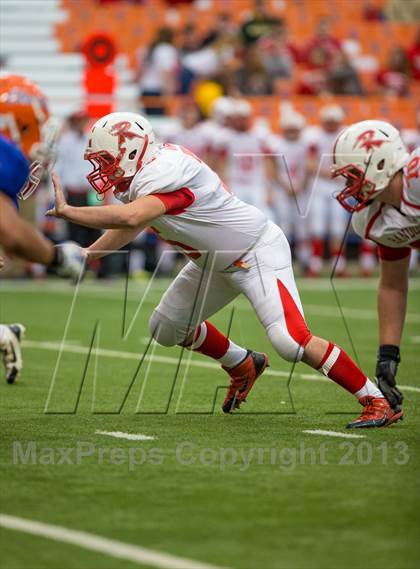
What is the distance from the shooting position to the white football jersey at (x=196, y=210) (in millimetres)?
5004

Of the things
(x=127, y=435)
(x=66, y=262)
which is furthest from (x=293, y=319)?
(x=66, y=262)

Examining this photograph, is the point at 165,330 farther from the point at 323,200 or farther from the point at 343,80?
the point at 343,80

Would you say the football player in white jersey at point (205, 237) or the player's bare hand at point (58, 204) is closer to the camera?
the player's bare hand at point (58, 204)

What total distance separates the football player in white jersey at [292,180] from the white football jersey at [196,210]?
27.0ft

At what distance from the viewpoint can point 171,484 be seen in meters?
4.14

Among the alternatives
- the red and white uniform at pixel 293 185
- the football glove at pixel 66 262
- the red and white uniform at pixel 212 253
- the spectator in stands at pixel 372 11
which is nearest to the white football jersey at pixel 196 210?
the red and white uniform at pixel 212 253

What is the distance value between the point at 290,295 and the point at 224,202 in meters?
0.52

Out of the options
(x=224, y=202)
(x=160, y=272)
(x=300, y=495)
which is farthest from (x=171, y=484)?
(x=160, y=272)

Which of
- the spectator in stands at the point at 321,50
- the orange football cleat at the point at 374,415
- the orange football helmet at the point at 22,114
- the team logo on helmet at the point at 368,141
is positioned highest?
the orange football helmet at the point at 22,114

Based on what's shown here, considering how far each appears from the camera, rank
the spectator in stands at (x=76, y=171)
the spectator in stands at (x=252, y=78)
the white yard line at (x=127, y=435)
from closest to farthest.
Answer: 1. the white yard line at (x=127, y=435)
2. the spectator in stands at (x=76, y=171)
3. the spectator in stands at (x=252, y=78)

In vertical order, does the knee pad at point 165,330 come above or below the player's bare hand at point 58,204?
below

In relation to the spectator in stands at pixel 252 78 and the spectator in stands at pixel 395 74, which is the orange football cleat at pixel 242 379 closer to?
the spectator in stands at pixel 252 78

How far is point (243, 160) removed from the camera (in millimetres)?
13633

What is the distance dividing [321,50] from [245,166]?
3724 mm
